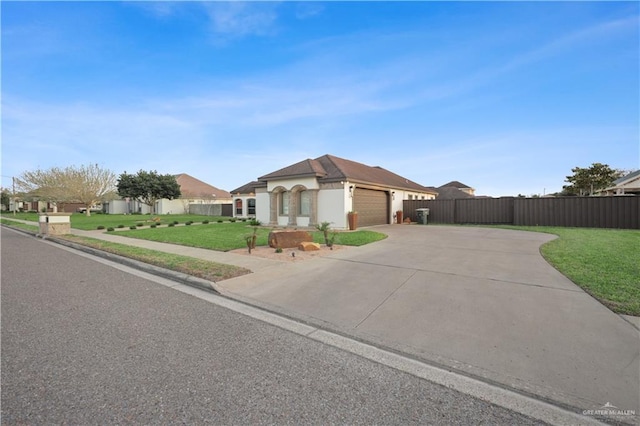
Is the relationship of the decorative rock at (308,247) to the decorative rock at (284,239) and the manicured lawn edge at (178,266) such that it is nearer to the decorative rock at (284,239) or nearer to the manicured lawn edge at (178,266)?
the decorative rock at (284,239)

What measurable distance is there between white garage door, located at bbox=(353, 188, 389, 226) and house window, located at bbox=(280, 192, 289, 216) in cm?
454

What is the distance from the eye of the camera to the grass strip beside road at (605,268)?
442 cm

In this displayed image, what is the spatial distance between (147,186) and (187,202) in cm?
647

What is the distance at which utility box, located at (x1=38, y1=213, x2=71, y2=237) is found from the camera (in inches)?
571

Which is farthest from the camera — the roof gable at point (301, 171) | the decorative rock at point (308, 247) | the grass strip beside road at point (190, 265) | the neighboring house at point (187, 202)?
the neighboring house at point (187, 202)

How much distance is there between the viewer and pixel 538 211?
17859mm

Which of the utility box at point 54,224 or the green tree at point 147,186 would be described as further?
the green tree at point 147,186

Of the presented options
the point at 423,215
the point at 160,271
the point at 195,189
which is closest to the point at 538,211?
the point at 423,215

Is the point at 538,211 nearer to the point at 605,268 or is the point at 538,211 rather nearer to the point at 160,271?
the point at 605,268

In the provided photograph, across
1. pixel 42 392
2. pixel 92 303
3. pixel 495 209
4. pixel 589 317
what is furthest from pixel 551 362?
pixel 495 209

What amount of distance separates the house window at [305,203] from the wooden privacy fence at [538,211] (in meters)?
9.33

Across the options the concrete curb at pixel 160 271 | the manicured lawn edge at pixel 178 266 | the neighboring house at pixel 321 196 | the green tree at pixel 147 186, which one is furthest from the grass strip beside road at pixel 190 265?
the green tree at pixel 147 186

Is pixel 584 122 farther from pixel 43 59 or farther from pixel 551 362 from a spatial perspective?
pixel 43 59

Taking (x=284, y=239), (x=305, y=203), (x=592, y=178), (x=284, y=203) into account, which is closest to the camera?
(x=284, y=239)
